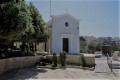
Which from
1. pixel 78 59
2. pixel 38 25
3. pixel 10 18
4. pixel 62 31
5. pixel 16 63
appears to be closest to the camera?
pixel 10 18

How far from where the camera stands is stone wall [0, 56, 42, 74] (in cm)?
1687

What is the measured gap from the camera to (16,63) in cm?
1955

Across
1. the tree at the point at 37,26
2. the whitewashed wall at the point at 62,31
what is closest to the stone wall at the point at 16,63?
the tree at the point at 37,26

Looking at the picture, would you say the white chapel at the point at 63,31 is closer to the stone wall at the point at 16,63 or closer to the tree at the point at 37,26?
the tree at the point at 37,26

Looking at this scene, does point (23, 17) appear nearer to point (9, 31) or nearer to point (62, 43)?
point (9, 31)

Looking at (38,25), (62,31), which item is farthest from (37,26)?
(62,31)

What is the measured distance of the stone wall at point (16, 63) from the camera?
664 inches

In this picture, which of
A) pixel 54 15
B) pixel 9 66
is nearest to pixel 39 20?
pixel 9 66

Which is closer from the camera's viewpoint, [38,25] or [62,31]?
[38,25]

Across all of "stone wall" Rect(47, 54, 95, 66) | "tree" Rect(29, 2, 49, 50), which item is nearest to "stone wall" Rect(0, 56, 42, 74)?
"tree" Rect(29, 2, 49, 50)

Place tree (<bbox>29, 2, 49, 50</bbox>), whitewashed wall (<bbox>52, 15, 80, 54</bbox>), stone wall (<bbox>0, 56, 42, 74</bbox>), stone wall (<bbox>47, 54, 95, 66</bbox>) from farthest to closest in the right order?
whitewashed wall (<bbox>52, 15, 80, 54</bbox>), stone wall (<bbox>47, 54, 95, 66</bbox>), tree (<bbox>29, 2, 49, 50</bbox>), stone wall (<bbox>0, 56, 42, 74</bbox>)

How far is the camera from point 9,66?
1817 cm

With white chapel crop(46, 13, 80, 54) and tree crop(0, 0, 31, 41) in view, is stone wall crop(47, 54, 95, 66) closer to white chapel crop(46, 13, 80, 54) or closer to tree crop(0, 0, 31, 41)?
white chapel crop(46, 13, 80, 54)

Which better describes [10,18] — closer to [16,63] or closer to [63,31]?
[16,63]
